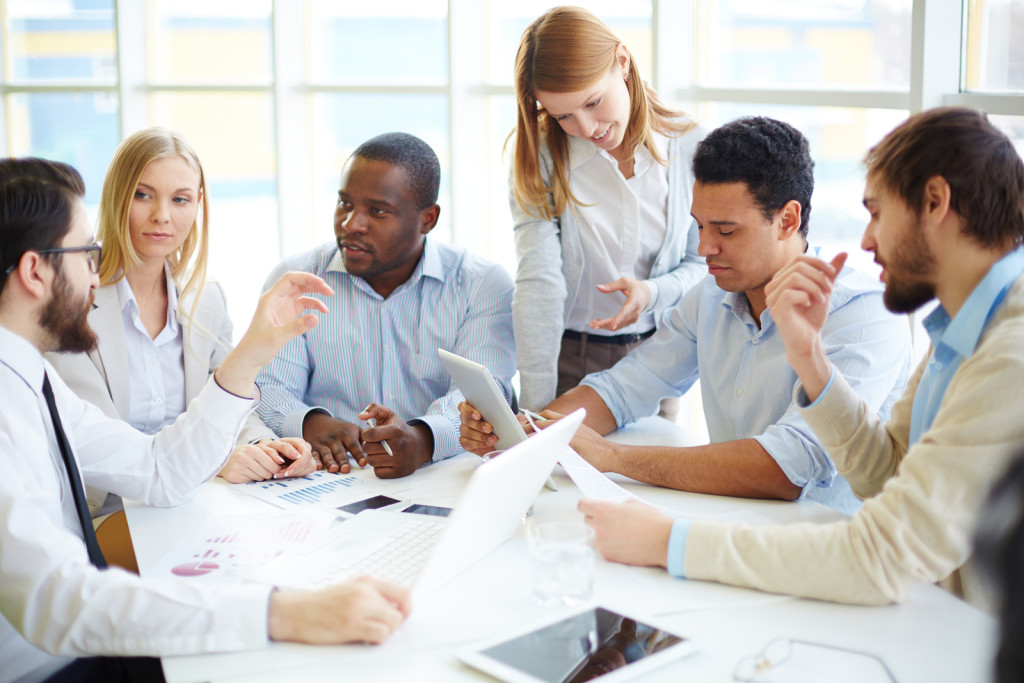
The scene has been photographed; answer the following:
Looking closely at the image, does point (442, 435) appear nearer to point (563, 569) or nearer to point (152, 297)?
point (563, 569)

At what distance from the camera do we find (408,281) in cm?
245

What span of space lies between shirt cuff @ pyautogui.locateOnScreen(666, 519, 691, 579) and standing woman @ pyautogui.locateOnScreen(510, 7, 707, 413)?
3.02 ft

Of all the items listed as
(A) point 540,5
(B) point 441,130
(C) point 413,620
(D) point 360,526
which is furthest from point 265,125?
(C) point 413,620

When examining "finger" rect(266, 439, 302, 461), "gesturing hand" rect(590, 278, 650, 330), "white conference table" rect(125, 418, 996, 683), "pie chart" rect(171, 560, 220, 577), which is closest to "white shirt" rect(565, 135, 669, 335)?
"gesturing hand" rect(590, 278, 650, 330)

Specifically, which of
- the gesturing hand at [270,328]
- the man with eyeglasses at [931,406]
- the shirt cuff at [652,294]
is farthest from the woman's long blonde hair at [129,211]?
the man with eyeglasses at [931,406]

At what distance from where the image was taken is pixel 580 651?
3.82ft

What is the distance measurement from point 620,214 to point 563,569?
4.44ft

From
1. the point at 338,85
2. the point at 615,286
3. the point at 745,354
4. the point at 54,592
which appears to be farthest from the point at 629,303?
the point at 338,85

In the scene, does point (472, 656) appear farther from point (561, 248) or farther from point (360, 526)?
point (561, 248)

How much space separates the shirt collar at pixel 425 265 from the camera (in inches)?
96.2

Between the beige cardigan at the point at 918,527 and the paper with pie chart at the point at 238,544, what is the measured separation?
0.65 m

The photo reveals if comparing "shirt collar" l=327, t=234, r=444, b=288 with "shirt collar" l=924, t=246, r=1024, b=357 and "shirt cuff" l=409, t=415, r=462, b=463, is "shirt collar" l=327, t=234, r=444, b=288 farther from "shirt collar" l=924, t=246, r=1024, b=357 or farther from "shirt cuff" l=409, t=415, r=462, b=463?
"shirt collar" l=924, t=246, r=1024, b=357

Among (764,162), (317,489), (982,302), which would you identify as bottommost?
(317,489)

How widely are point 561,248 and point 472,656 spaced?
5.02 ft
